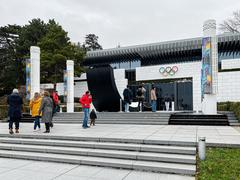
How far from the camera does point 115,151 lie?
6387 mm

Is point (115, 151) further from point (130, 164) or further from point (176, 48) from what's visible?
point (176, 48)

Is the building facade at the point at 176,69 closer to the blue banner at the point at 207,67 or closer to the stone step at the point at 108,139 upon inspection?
the blue banner at the point at 207,67

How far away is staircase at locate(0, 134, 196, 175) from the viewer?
5.43m

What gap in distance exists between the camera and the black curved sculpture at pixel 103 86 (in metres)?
14.3

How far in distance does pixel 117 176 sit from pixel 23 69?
3464 cm

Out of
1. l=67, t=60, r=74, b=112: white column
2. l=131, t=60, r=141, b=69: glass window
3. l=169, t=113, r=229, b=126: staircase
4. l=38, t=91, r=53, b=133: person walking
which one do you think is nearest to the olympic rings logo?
l=131, t=60, r=141, b=69: glass window

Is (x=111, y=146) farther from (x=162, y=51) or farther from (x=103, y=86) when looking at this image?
(x=162, y=51)

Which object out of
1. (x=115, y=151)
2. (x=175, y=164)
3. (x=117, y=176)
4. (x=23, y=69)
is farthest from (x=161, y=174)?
(x=23, y=69)

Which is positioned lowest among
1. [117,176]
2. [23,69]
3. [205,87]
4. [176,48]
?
[117,176]

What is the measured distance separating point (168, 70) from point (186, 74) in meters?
2.09

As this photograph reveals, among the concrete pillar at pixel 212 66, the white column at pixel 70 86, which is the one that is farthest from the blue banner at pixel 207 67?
the white column at pixel 70 86

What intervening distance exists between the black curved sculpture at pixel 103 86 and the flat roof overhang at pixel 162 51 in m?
18.3

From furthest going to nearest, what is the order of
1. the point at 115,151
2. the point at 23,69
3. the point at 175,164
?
1. the point at 23,69
2. the point at 115,151
3. the point at 175,164

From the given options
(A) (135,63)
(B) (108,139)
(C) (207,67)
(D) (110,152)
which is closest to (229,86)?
(C) (207,67)
